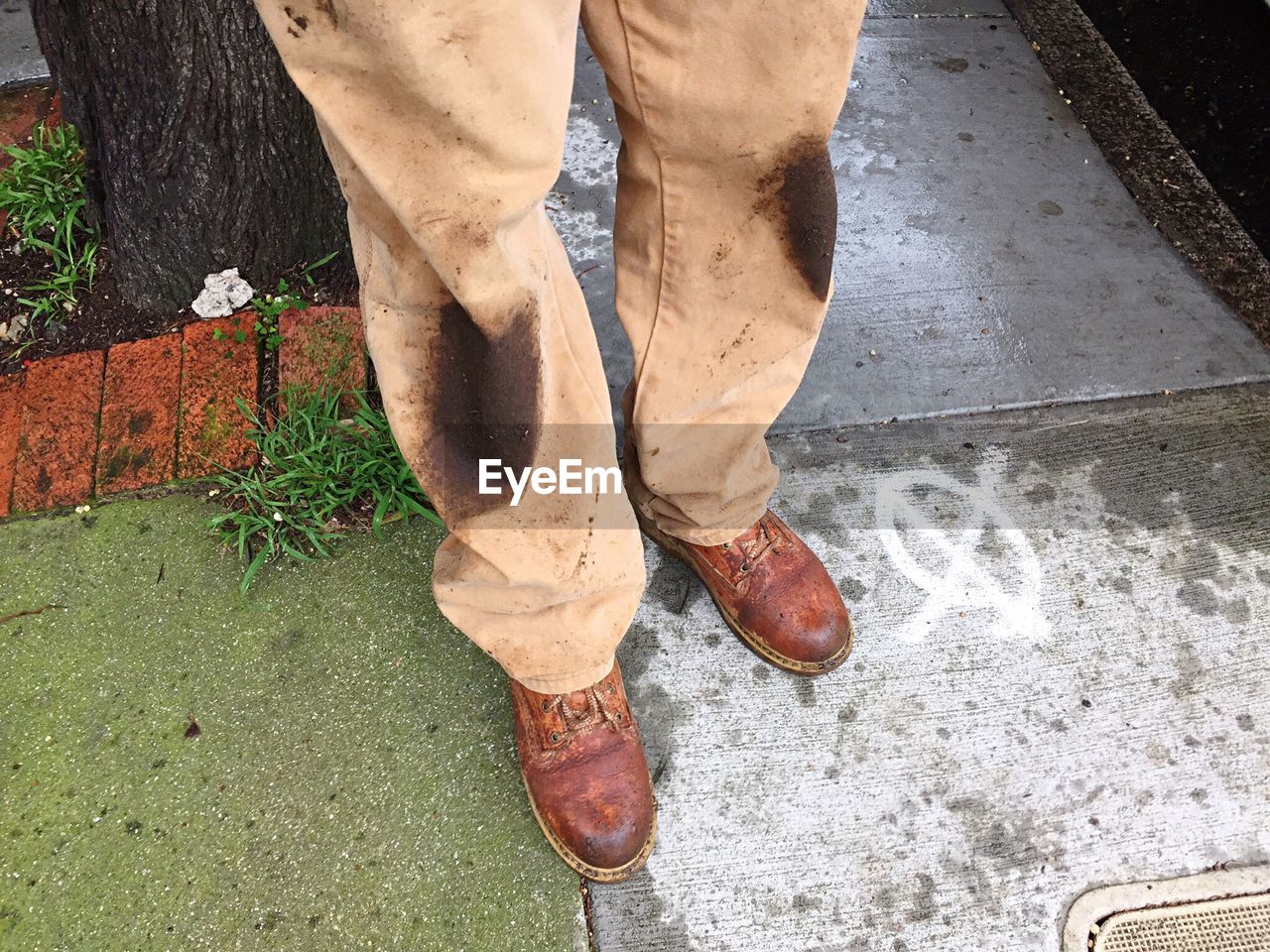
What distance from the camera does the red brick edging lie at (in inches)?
68.6

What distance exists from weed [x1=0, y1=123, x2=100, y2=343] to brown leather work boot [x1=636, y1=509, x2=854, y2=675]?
1502mm

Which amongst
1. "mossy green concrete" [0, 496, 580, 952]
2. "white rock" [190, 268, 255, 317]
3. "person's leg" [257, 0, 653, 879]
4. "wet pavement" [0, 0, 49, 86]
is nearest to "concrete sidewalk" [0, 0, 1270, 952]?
"mossy green concrete" [0, 496, 580, 952]

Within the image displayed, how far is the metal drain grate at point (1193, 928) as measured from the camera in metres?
1.32

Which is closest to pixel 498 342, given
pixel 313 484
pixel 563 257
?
pixel 563 257

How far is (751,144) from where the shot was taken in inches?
43.1

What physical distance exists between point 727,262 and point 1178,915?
121cm

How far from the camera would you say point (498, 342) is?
3.25 ft

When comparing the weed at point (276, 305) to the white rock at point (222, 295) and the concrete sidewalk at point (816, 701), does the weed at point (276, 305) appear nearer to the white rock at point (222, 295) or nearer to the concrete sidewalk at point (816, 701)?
the white rock at point (222, 295)

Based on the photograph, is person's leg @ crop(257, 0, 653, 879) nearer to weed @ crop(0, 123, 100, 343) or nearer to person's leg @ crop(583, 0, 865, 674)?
person's leg @ crop(583, 0, 865, 674)

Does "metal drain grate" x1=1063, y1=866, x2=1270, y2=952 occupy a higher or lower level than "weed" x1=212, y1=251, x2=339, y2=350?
lower

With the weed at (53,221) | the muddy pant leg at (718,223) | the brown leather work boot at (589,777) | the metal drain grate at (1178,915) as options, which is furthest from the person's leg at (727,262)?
the weed at (53,221)

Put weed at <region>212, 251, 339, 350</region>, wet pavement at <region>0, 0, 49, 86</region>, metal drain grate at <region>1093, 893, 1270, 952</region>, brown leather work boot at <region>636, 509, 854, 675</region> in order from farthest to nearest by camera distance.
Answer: wet pavement at <region>0, 0, 49, 86</region>
weed at <region>212, 251, 339, 350</region>
brown leather work boot at <region>636, 509, 854, 675</region>
metal drain grate at <region>1093, 893, 1270, 952</region>

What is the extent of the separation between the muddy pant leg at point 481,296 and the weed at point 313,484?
467mm

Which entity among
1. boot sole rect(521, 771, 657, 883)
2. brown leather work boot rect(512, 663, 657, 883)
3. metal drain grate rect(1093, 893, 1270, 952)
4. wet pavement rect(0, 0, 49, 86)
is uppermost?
wet pavement rect(0, 0, 49, 86)
